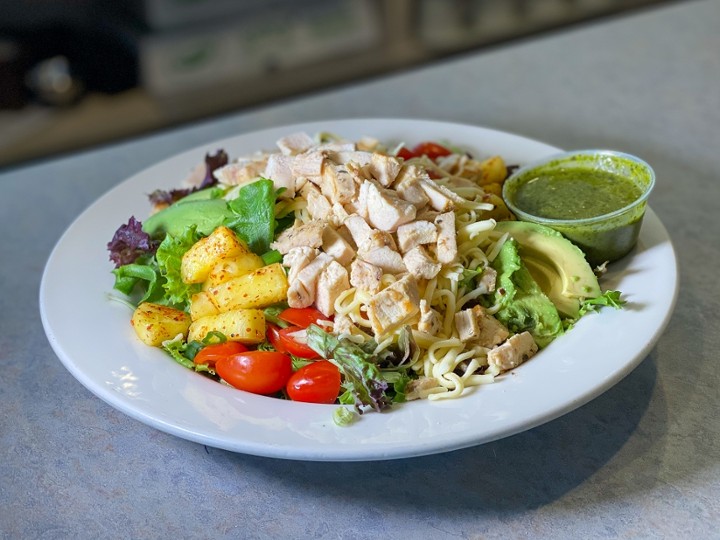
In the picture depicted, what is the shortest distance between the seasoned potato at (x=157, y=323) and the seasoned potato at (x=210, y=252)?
0.16 metres

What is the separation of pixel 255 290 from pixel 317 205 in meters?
0.45

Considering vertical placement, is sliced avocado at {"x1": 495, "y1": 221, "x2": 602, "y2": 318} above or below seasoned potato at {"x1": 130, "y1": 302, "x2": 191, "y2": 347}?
above

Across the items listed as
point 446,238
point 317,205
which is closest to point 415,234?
point 446,238

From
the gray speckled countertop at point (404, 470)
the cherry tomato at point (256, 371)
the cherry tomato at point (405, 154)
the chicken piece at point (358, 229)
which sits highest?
the chicken piece at point (358, 229)

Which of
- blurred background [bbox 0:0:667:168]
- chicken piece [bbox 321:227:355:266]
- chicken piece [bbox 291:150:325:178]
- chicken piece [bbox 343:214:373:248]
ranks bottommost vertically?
blurred background [bbox 0:0:667:168]

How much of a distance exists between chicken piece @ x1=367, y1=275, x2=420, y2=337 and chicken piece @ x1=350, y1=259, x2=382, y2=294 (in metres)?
0.09

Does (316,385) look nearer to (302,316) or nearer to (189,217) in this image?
(302,316)

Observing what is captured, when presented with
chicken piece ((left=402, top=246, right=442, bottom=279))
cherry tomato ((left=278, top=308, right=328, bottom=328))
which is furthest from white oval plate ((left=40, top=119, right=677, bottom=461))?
chicken piece ((left=402, top=246, right=442, bottom=279))

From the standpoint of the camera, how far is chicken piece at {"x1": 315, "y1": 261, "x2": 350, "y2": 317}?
120 inches

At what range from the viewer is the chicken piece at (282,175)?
3434 mm

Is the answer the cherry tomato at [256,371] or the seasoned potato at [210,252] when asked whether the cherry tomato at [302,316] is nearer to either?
the cherry tomato at [256,371]

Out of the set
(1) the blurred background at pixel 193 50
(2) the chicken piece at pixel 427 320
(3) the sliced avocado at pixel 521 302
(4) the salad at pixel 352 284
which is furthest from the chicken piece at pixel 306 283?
(1) the blurred background at pixel 193 50

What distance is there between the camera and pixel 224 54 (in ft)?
25.3

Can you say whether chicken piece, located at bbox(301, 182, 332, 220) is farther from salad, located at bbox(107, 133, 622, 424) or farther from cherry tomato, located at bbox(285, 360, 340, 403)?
cherry tomato, located at bbox(285, 360, 340, 403)
